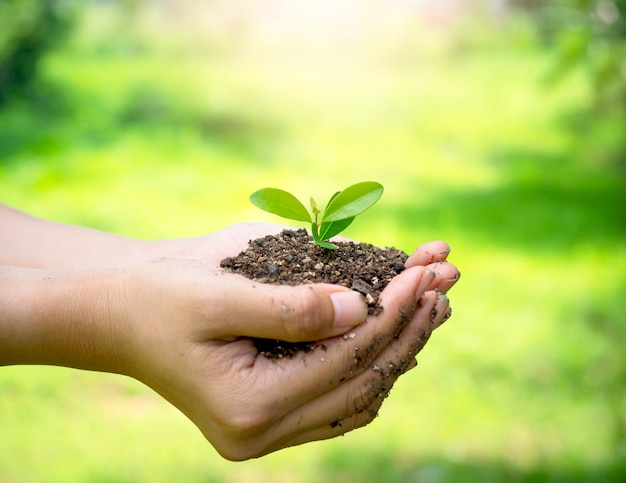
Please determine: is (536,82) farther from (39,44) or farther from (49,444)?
(49,444)

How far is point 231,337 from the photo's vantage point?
119 cm

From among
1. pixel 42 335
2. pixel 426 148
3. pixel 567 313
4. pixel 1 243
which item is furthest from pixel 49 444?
pixel 426 148

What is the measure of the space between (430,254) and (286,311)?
422 millimetres

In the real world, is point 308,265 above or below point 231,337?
above

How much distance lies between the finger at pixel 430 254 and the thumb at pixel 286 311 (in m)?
0.29

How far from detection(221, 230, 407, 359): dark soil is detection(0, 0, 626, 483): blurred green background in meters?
1.24

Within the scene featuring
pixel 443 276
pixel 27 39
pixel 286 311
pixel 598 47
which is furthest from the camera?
pixel 27 39

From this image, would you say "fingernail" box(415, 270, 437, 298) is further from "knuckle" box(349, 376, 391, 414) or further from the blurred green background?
the blurred green background

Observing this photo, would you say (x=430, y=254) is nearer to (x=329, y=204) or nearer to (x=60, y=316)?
(x=329, y=204)

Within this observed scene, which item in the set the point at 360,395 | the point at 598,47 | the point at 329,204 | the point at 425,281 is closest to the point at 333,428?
the point at 360,395

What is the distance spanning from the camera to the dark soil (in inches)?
48.4

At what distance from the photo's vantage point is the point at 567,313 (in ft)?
11.3

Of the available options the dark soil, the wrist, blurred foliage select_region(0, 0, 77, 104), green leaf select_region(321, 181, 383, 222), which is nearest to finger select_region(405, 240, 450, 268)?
the dark soil

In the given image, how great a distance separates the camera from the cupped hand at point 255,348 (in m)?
1.12
